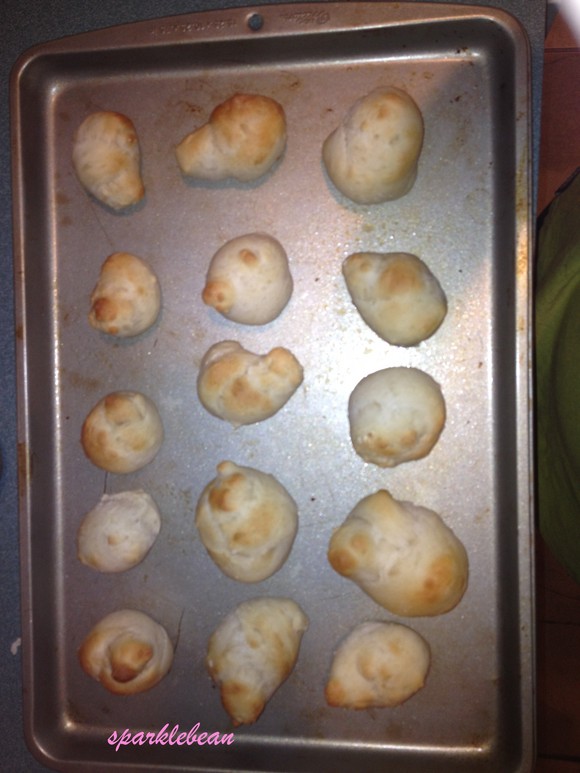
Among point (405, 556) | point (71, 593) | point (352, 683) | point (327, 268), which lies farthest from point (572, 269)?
point (71, 593)

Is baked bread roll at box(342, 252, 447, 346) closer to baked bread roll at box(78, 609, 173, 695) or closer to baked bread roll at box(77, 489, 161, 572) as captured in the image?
baked bread roll at box(77, 489, 161, 572)

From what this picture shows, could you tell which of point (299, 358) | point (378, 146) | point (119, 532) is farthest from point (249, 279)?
point (119, 532)

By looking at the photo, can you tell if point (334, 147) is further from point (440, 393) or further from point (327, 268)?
point (440, 393)

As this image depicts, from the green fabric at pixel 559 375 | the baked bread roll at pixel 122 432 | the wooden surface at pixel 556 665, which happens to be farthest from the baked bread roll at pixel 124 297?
the wooden surface at pixel 556 665

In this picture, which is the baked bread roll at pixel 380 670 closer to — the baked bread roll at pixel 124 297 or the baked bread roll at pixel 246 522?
the baked bread roll at pixel 246 522

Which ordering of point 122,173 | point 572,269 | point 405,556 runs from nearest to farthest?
point 572,269 < point 405,556 < point 122,173
